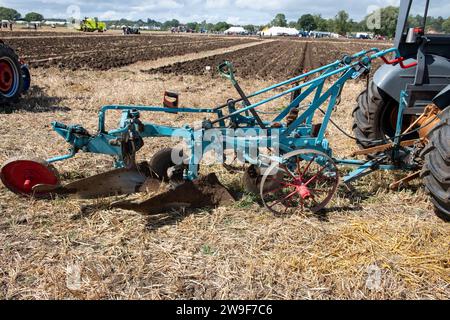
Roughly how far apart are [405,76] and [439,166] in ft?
4.53

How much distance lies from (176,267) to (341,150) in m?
3.53

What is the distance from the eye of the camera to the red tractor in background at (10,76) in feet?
23.6

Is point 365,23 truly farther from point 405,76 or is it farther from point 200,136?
point 200,136

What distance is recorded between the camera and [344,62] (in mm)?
3818

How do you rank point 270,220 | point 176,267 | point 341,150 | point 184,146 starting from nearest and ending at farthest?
point 176,267 < point 270,220 < point 184,146 < point 341,150

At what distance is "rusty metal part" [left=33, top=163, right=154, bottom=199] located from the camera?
3562 millimetres

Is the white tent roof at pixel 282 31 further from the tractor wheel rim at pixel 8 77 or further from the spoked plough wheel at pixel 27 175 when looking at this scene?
the spoked plough wheel at pixel 27 175

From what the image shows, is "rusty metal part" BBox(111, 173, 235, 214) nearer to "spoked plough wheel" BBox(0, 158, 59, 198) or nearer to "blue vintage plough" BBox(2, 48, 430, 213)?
"blue vintage plough" BBox(2, 48, 430, 213)

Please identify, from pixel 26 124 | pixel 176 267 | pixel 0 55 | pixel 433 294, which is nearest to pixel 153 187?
pixel 176 267

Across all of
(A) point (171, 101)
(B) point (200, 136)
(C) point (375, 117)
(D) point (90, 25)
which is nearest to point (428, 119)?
(C) point (375, 117)

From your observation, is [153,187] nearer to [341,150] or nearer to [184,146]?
[184,146]

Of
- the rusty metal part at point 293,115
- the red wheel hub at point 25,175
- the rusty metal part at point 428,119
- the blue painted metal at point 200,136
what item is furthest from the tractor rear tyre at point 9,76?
the rusty metal part at point 428,119

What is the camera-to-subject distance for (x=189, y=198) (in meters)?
3.70

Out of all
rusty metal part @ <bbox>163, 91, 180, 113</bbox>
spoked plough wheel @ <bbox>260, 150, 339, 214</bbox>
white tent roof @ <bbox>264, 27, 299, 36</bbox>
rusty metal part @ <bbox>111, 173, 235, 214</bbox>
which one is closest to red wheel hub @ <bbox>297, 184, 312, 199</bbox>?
spoked plough wheel @ <bbox>260, 150, 339, 214</bbox>
